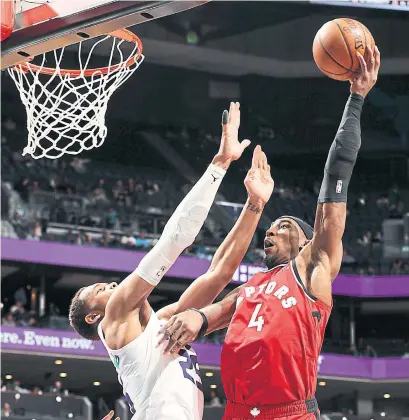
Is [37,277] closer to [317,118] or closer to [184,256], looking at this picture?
[184,256]

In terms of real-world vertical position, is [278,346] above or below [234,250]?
below

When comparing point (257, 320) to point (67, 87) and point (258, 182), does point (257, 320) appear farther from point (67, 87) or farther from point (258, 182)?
point (67, 87)

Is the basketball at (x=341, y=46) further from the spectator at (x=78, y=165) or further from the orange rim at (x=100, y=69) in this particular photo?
the spectator at (x=78, y=165)

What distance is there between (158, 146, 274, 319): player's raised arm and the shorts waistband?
0.69 meters

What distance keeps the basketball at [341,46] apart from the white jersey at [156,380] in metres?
1.65

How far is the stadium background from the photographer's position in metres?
20.5

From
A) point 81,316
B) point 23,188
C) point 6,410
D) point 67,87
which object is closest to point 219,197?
point 23,188

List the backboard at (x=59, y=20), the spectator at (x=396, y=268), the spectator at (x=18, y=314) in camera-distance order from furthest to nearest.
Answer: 1. the spectator at (x=396, y=268)
2. the spectator at (x=18, y=314)
3. the backboard at (x=59, y=20)

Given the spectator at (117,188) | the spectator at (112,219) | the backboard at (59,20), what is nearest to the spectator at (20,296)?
the spectator at (112,219)

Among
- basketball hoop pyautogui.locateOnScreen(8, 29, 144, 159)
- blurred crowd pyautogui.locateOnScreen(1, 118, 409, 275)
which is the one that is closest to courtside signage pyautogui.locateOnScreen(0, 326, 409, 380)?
blurred crowd pyautogui.locateOnScreen(1, 118, 409, 275)

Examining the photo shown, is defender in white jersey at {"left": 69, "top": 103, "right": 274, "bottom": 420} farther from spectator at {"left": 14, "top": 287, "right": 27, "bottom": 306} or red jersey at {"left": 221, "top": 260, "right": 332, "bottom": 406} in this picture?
spectator at {"left": 14, "top": 287, "right": 27, "bottom": 306}

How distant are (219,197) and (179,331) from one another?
19.4 metres

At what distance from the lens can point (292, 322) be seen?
4777 millimetres

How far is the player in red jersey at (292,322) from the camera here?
475 centimetres
